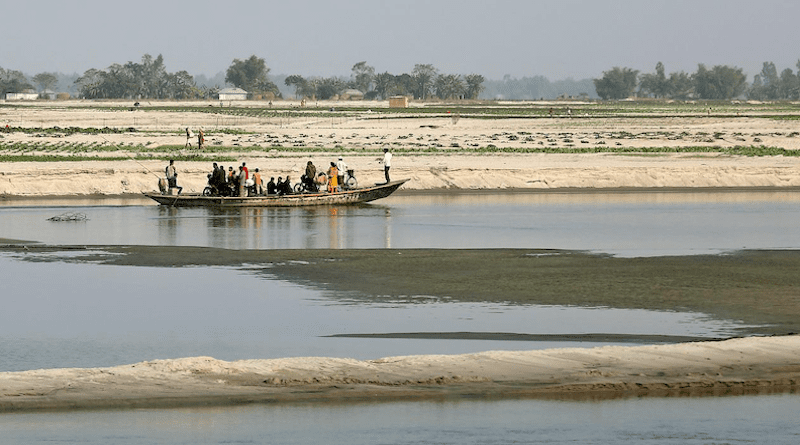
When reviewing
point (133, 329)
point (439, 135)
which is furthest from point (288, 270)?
point (439, 135)

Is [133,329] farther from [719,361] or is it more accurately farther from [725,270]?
[725,270]

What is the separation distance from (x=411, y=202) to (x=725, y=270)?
2384 centimetres

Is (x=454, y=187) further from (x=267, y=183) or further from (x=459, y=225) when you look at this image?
(x=459, y=225)

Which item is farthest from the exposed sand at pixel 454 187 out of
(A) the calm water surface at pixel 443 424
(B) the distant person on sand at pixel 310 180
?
(B) the distant person on sand at pixel 310 180

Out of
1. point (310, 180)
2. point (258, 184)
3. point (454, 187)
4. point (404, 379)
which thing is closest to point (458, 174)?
point (454, 187)

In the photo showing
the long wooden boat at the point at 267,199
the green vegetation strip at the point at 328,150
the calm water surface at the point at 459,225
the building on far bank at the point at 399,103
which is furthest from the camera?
the building on far bank at the point at 399,103

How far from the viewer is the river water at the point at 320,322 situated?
37.8ft

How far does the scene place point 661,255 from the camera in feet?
88.4

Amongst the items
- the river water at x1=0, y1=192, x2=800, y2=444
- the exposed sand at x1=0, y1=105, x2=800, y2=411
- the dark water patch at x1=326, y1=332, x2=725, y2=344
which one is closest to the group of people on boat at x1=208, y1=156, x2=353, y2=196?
the river water at x1=0, y1=192, x2=800, y2=444

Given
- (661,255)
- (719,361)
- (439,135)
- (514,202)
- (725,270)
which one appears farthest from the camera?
(439,135)

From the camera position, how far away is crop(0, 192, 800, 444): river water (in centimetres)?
1153

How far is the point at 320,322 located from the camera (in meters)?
18.0

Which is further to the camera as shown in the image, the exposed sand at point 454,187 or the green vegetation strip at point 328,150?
the green vegetation strip at point 328,150

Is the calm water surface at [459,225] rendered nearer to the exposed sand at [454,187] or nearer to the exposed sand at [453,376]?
the exposed sand at [454,187]
